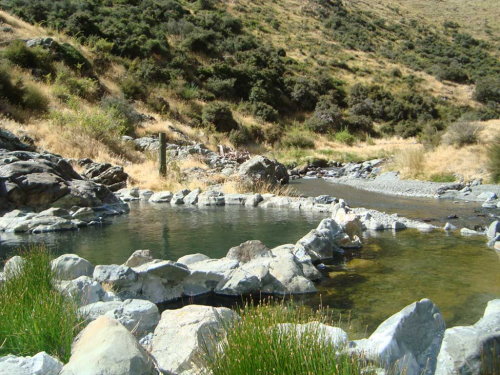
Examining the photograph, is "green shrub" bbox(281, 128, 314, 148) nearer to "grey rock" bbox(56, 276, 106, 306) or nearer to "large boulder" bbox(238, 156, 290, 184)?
"large boulder" bbox(238, 156, 290, 184)

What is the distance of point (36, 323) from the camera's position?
A: 3.10 m

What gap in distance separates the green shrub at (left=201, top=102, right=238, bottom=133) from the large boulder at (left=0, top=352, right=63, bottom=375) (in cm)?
2583

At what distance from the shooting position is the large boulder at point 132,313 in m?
4.03

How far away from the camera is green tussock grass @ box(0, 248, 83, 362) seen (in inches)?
120

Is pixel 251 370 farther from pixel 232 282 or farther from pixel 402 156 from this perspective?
pixel 402 156

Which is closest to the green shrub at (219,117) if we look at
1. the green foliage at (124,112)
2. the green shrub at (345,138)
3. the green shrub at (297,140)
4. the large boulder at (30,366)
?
the green shrub at (297,140)

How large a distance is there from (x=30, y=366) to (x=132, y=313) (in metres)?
1.65

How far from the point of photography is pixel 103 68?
28.1 meters

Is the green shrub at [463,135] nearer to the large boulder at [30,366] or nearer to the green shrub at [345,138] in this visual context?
the green shrub at [345,138]

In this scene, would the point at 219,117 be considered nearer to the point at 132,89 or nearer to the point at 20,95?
the point at 132,89

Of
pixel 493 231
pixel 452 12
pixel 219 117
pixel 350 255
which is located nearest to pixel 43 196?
pixel 350 255

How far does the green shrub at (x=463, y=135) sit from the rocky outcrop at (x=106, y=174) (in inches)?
538

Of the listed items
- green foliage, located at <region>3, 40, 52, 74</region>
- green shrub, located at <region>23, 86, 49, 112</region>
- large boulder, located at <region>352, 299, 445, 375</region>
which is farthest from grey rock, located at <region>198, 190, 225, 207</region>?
green foliage, located at <region>3, 40, 52, 74</region>

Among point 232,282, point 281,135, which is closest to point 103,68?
point 281,135
